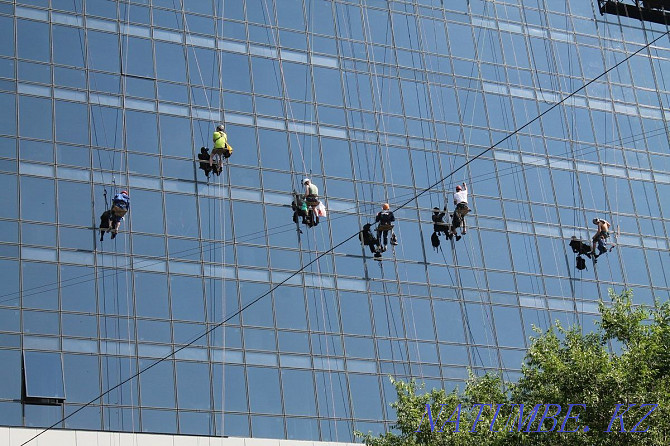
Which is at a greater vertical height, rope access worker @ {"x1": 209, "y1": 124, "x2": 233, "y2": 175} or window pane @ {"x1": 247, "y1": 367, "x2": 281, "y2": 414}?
rope access worker @ {"x1": 209, "y1": 124, "x2": 233, "y2": 175}

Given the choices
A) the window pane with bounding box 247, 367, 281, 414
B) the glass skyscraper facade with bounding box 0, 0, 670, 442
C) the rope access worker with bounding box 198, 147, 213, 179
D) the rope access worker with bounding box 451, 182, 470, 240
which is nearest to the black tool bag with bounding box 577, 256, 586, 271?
the glass skyscraper facade with bounding box 0, 0, 670, 442

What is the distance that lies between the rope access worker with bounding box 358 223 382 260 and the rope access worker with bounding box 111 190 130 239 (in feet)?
32.0

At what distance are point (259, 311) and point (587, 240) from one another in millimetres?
16275

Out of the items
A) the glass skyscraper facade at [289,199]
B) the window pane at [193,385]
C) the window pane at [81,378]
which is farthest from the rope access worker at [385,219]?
the window pane at [81,378]

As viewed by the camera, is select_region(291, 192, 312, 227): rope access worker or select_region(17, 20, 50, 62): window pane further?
select_region(291, 192, 312, 227): rope access worker

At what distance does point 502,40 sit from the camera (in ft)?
218

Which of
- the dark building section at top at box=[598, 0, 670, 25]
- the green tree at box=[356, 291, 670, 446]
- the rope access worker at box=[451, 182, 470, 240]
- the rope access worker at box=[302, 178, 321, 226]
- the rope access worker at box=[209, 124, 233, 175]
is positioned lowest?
the green tree at box=[356, 291, 670, 446]

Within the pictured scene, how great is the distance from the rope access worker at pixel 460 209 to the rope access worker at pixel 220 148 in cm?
863

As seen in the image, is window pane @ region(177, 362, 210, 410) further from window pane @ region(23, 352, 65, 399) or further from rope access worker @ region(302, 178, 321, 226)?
rope access worker @ region(302, 178, 321, 226)

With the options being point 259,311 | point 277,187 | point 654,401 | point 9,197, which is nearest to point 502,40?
point 277,187

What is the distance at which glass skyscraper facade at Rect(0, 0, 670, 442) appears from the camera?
51.8 m

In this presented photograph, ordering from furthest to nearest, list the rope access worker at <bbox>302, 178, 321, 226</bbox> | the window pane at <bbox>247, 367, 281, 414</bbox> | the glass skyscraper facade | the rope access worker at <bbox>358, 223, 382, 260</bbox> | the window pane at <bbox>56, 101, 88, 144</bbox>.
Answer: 1. the rope access worker at <bbox>358, 223, 382, 260</bbox>
2. the rope access worker at <bbox>302, 178, 321, 226</bbox>
3. the window pane at <bbox>56, 101, 88, 144</bbox>
4. the window pane at <bbox>247, 367, 281, 414</bbox>
5. the glass skyscraper facade

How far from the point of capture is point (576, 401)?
121 feet

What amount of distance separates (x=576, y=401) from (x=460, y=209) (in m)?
21.2
